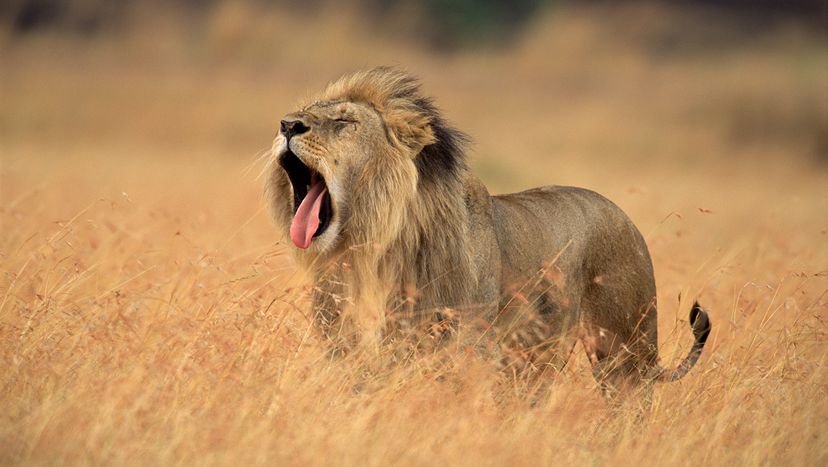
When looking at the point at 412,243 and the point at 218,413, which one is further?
the point at 412,243

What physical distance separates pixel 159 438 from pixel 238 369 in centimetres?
69

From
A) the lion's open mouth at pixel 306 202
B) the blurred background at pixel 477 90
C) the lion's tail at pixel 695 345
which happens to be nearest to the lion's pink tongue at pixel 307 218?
the lion's open mouth at pixel 306 202

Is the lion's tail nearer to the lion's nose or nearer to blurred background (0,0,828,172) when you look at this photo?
the lion's nose

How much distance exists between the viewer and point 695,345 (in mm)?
5305

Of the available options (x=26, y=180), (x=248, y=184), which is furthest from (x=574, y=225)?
(x=248, y=184)

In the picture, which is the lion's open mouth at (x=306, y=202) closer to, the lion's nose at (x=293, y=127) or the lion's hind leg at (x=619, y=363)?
the lion's nose at (x=293, y=127)

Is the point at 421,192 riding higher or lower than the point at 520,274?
higher

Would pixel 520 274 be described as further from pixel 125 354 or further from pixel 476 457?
pixel 125 354

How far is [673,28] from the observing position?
30.3 m

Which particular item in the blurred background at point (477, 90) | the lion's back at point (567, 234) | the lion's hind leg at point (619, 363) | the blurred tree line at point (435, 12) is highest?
the lion's back at point (567, 234)

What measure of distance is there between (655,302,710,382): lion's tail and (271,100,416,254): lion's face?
58.8 inches

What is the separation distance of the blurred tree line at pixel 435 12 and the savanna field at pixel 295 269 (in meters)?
0.84

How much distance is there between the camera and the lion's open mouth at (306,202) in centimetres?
466

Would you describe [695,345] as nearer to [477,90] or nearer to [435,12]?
[477,90]
